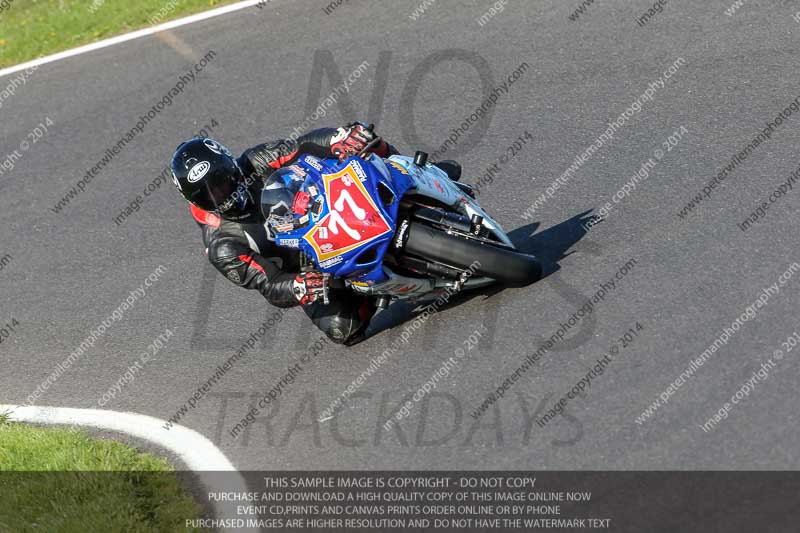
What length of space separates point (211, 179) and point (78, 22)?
26.7 ft

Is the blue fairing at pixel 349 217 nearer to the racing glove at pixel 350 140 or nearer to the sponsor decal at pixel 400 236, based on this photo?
the sponsor decal at pixel 400 236

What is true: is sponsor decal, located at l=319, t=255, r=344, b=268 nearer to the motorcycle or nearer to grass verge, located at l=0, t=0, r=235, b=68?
the motorcycle

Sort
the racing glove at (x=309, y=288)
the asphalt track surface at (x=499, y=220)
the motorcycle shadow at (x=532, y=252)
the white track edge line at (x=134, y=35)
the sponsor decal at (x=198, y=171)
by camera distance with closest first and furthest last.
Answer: the asphalt track surface at (x=499, y=220), the racing glove at (x=309, y=288), the sponsor decal at (x=198, y=171), the motorcycle shadow at (x=532, y=252), the white track edge line at (x=134, y=35)

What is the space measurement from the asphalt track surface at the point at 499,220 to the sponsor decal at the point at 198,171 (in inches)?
66.7

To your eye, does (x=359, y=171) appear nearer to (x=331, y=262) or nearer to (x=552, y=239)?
(x=331, y=262)

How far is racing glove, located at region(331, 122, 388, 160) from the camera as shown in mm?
7316

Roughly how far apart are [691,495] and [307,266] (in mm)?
3211

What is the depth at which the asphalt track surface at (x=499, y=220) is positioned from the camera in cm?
635

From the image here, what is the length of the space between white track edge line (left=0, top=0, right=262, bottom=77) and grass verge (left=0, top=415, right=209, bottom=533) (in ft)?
22.8

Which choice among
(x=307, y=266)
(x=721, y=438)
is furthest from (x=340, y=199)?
(x=721, y=438)

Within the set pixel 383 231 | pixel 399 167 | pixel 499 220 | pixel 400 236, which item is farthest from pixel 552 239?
pixel 383 231

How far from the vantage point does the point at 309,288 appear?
6953 millimetres

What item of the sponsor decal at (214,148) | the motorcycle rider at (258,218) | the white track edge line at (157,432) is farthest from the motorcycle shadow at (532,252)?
the sponsor decal at (214,148)

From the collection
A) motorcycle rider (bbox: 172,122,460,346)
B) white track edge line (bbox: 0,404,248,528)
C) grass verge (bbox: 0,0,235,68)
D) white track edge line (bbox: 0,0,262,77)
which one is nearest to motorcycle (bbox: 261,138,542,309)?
motorcycle rider (bbox: 172,122,460,346)
